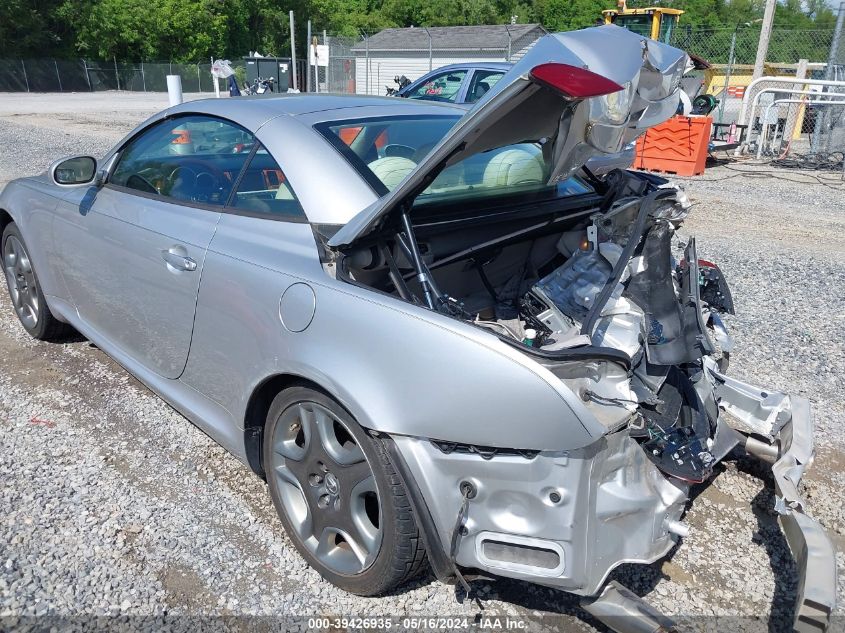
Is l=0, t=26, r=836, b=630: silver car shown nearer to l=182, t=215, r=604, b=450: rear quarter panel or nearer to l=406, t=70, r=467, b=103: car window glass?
l=182, t=215, r=604, b=450: rear quarter panel

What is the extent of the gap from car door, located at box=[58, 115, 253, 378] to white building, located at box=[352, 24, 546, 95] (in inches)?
1233

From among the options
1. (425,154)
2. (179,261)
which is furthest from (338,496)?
(425,154)

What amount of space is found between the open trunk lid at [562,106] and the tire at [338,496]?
641 mm

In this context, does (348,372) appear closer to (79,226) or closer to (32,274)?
(79,226)

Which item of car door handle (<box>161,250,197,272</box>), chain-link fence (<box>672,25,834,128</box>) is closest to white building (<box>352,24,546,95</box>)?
chain-link fence (<box>672,25,834,128</box>)

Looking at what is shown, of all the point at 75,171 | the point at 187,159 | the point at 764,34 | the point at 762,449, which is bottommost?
the point at 762,449

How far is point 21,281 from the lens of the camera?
456cm

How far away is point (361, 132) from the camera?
2873 millimetres

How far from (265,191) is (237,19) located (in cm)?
5792

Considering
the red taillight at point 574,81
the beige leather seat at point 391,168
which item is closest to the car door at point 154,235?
the beige leather seat at point 391,168

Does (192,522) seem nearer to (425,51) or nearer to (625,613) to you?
(625,613)

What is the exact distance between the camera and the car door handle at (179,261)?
9.32ft

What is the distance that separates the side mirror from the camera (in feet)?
12.1

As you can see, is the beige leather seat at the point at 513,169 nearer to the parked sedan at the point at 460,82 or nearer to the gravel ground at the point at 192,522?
the gravel ground at the point at 192,522
